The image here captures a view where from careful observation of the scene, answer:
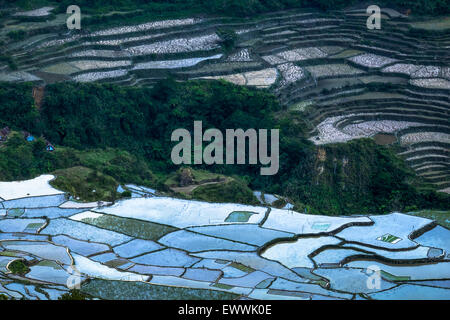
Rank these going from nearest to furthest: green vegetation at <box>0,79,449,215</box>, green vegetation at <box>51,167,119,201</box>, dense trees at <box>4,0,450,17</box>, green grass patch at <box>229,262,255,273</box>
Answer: green grass patch at <box>229,262,255,273</box>, green vegetation at <box>51,167,119,201</box>, green vegetation at <box>0,79,449,215</box>, dense trees at <box>4,0,450,17</box>

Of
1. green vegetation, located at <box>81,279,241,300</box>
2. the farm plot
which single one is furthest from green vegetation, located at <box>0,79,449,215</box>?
green vegetation, located at <box>81,279,241,300</box>

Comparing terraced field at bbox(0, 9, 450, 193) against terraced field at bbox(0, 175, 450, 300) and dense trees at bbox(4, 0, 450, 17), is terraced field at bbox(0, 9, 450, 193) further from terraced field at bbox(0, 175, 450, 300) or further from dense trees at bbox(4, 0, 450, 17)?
terraced field at bbox(0, 175, 450, 300)

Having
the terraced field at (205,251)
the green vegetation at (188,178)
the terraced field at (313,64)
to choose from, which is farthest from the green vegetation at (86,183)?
the terraced field at (313,64)

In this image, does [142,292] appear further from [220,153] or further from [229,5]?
[229,5]

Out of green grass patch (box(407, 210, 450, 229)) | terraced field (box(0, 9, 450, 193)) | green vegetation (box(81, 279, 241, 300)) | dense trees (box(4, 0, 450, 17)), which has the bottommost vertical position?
green grass patch (box(407, 210, 450, 229))

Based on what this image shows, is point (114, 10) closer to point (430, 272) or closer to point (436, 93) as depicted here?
point (436, 93)

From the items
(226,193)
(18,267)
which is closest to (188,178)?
(226,193)

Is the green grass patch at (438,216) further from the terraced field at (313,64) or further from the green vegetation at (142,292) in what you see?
the green vegetation at (142,292)
